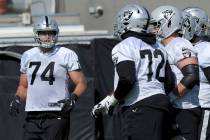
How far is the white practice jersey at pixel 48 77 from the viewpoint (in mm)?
7004

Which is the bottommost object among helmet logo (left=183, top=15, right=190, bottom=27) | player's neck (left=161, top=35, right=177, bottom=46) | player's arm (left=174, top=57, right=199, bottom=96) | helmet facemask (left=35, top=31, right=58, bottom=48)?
player's arm (left=174, top=57, right=199, bottom=96)

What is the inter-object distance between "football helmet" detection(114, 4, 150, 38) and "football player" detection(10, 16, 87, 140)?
916 mm

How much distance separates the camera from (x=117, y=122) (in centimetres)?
921

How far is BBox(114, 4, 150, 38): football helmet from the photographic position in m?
6.31

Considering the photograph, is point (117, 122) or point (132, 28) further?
point (117, 122)

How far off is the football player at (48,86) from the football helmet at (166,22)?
0.95 m

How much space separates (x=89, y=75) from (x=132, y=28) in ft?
10.2

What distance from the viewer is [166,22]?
6.69 metres

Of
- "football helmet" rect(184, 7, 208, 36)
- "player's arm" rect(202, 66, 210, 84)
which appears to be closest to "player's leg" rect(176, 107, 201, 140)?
"player's arm" rect(202, 66, 210, 84)

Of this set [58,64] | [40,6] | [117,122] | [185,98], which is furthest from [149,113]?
[40,6]

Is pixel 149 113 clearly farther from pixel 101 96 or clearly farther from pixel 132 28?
pixel 101 96

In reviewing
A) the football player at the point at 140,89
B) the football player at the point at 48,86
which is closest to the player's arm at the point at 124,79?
the football player at the point at 140,89

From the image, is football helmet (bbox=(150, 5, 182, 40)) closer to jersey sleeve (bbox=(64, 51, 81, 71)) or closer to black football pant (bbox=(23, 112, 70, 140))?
jersey sleeve (bbox=(64, 51, 81, 71))

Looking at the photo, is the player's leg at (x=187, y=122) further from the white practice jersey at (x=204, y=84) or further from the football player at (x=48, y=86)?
the football player at (x=48, y=86)
